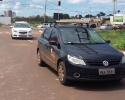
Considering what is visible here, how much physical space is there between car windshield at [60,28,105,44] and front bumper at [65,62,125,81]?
129 centimetres

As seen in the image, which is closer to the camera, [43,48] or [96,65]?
[96,65]

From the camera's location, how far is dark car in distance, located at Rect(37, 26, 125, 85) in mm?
6738

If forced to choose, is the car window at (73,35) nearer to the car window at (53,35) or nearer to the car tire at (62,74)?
the car window at (53,35)

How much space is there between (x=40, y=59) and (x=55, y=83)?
2.70 meters

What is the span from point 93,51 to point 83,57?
49cm

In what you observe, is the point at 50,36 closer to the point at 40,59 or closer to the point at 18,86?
the point at 40,59

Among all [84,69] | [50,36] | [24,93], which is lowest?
[24,93]

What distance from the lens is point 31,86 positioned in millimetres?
7156

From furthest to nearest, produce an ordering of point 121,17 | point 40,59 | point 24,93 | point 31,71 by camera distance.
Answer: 1. point 121,17
2. point 40,59
3. point 31,71
4. point 24,93

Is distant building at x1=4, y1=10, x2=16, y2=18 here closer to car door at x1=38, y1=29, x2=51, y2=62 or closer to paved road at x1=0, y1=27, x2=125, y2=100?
car door at x1=38, y1=29, x2=51, y2=62

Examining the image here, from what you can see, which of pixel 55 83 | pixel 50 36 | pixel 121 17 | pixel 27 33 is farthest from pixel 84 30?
pixel 121 17

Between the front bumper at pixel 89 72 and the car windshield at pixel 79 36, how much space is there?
129cm

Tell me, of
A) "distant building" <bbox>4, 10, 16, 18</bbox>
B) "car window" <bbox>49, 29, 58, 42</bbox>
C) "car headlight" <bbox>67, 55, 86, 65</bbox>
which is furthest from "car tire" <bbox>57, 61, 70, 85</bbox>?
"distant building" <bbox>4, 10, 16, 18</bbox>

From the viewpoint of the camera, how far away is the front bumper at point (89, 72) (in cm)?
669
